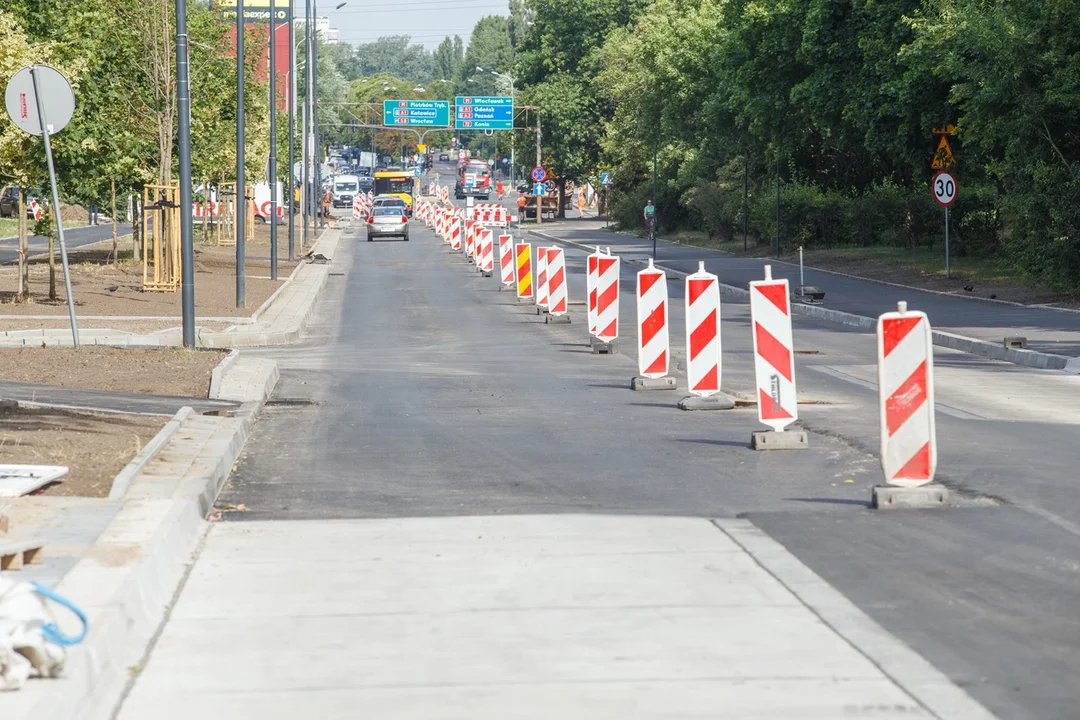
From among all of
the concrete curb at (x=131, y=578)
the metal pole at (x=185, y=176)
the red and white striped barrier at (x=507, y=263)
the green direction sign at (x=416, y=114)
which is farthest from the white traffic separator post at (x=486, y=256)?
the green direction sign at (x=416, y=114)

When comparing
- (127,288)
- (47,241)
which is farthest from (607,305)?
(47,241)

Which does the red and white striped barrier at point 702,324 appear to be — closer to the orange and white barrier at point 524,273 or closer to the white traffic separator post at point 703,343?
the white traffic separator post at point 703,343

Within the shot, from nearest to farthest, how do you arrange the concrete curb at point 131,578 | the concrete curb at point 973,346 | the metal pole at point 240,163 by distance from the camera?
the concrete curb at point 131,578 < the concrete curb at point 973,346 < the metal pole at point 240,163

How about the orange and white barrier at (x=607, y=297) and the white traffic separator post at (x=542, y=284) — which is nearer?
the orange and white barrier at (x=607, y=297)

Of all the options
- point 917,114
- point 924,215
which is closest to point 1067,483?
point 917,114

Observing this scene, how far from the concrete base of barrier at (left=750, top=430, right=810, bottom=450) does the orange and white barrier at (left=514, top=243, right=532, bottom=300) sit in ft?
65.5

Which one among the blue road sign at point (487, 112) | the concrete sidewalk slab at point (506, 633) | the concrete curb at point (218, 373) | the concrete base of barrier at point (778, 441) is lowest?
the concrete curb at point (218, 373)

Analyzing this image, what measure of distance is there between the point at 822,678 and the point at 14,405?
886 cm

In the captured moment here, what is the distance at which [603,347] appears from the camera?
21375mm

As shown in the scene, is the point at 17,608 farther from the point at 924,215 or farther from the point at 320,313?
the point at 924,215

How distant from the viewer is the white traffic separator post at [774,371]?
11.8 metres

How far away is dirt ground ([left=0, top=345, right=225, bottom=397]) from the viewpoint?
16.1m

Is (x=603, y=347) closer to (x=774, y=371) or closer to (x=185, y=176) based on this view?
(x=185, y=176)

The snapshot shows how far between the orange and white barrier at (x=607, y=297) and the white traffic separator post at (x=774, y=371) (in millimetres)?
8564
